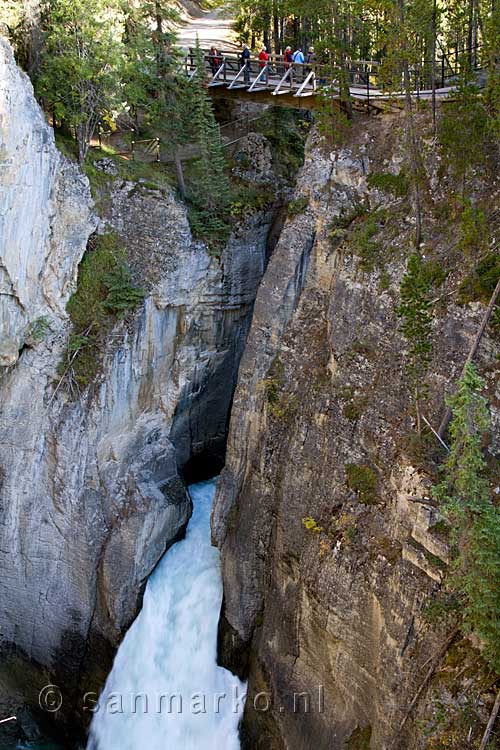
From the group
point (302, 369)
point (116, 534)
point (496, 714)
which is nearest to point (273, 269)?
point (302, 369)

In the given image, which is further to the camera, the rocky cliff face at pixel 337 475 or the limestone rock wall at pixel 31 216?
the limestone rock wall at pixel 31 216

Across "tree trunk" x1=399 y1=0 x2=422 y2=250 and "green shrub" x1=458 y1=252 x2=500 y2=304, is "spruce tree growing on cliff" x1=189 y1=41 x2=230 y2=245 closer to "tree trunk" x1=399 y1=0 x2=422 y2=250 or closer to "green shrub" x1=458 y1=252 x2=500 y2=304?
"tree trunk" x1=399 y1=0 x2=422 y2=250

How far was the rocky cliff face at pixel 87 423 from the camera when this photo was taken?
20953 mm

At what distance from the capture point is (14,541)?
2198 centimetres

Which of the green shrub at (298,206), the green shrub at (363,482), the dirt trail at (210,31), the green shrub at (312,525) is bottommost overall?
the green shrub at (312,525)

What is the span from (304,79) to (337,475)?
12.5 m

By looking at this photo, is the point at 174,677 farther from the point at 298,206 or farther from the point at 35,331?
the point at 298,206

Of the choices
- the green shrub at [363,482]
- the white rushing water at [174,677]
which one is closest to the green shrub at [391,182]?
the green shrub at [363,482]

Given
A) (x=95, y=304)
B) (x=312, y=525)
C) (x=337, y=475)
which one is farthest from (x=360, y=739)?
(x=95, y=304)

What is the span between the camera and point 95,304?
2167 centimetres

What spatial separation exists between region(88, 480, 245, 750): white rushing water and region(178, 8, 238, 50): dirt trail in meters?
18.7

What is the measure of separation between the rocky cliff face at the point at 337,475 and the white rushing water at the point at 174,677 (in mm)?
752

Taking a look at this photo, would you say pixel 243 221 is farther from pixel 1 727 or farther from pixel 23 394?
pixel 1 727

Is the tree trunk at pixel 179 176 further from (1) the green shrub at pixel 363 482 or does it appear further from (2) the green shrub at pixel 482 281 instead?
(1) the green shrub at pixel 363 482
